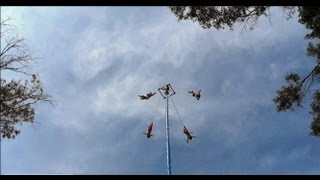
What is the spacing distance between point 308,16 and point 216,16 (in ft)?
9.47

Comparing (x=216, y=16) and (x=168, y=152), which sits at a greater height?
(x=216, y=16)

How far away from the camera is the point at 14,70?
33.8ft

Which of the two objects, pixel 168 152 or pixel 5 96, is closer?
pixel 5 96
